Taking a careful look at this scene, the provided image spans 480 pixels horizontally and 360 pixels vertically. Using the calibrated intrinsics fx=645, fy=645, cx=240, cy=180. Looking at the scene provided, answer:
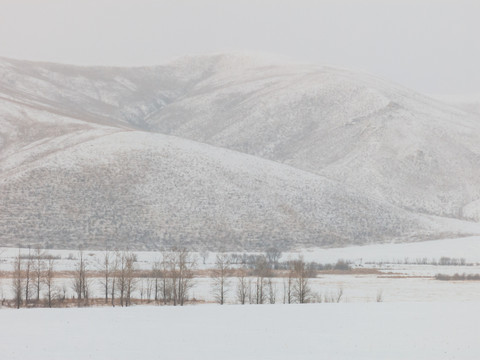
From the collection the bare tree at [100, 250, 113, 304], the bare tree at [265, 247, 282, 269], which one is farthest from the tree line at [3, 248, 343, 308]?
the bare tree at [265, 247, 282, 269]

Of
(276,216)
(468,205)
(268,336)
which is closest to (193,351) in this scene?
(268,336)

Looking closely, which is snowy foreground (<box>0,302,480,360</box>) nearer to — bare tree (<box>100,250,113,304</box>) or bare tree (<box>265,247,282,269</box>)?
bare tree (<box>100,250,113,304</box>)

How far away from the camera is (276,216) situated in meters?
117

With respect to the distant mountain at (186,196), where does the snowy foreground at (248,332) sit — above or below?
below

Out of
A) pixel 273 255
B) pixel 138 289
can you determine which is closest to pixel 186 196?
pixel 273 255

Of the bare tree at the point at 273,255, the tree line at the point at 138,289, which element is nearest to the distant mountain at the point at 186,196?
the bare tree at the point at 273,255

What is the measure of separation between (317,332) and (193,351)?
8914mm

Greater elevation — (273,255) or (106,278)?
(273,255)

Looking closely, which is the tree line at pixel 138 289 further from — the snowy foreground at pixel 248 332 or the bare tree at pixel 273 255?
the bare tree at pixel 273 255

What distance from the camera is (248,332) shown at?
3609 cm

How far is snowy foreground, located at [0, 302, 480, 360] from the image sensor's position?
29.9 meters

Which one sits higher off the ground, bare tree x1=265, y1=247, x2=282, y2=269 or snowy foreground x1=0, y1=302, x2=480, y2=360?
bare tree x1=265, y1=247, x2=282, y2=269

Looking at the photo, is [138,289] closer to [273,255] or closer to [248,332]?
[248,332]

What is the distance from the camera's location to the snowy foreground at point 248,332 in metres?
29.9
